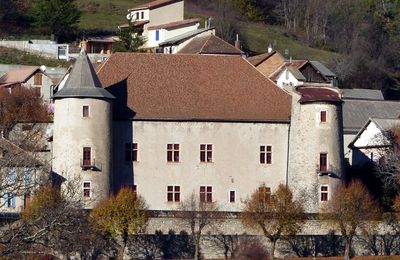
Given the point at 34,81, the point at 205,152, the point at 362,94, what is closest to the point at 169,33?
the point at 34,81

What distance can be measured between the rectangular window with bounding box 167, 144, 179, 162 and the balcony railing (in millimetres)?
3567

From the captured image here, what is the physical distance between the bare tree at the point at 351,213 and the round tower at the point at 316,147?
224 centimetres

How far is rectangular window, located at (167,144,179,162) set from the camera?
6562 cm

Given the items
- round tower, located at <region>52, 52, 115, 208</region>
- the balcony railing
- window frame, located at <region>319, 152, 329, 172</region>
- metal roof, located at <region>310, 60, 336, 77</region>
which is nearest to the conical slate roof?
round tower, located at <region>52, 52, 115, 208</region>

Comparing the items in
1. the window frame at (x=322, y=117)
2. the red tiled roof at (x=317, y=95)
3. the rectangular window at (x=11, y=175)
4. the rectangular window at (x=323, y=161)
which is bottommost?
the rectangular window at (x=11, y=175)

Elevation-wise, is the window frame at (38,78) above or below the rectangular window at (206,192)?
above

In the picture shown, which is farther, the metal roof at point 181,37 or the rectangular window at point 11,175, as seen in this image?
the metal roof at point 181,37

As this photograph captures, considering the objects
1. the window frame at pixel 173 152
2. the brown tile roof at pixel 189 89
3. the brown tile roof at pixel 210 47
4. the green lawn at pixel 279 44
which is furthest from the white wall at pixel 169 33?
the window frame at pixel 173 152

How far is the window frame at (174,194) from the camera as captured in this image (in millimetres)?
65312

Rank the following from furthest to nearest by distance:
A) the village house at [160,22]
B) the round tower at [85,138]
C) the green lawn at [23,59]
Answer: the village house at [160,22] < the green lawn at [23,59] < the round tower at [85,138]

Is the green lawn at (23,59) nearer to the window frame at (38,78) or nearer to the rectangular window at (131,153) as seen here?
the window frame at (38,78)

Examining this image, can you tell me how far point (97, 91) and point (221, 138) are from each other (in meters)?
5.98

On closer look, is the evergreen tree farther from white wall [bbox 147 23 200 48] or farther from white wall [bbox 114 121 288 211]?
white wall [bbox 114 121 288 211]

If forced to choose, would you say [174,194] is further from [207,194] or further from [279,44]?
[279,44]
